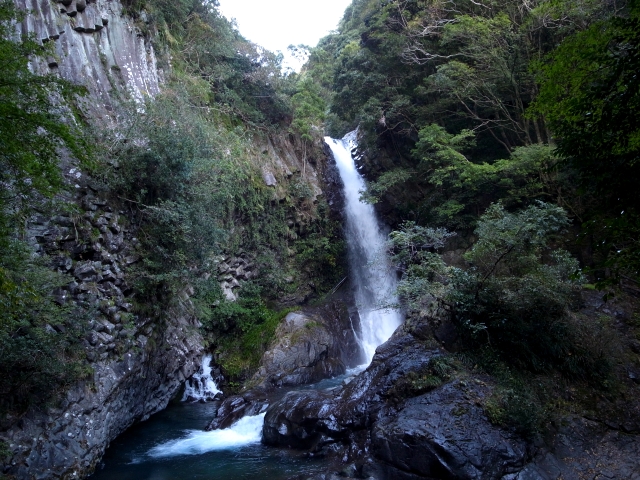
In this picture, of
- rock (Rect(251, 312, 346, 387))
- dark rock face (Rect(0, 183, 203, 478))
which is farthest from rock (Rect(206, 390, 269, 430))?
dark rock face (Rect(0, 183, 203, 478))

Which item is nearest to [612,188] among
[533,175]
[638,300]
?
[638,300]

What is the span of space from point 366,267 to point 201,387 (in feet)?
28.0

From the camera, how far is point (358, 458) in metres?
7.68

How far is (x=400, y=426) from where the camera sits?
24.4ft

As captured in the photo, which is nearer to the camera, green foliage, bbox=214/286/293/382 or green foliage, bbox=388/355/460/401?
green foliage, bbox=388/355/460/401

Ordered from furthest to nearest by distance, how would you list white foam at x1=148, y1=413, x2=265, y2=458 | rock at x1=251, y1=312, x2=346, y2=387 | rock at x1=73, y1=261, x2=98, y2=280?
rock at x1=251, y1=312, x2=346, y2=387 < white foam at x1=148, y1=413, x2=265, y2=458 < rock at x1=73, y1=261, x2=98, y2=280

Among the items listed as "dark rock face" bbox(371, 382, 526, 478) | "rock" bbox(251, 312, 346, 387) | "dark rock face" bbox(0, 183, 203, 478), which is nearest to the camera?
"dark rock face" bbox(371, 382, 526, 478)

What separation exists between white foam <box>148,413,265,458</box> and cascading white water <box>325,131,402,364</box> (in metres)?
6.42

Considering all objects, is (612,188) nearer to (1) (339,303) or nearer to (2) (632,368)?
(2) (632,368)

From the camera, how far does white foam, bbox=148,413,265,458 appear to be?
8.97 m

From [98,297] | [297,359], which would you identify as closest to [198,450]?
[98,297]

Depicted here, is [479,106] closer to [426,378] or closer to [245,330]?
[426,378]

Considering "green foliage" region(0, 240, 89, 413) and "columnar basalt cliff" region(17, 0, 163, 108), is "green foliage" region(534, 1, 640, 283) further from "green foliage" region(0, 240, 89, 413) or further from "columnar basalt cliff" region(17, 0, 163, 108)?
"columnar basalt cliff" region(17, 0, 163, 108)

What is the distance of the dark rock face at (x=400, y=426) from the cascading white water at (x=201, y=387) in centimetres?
389
